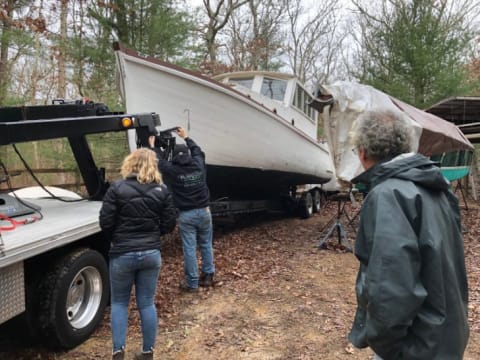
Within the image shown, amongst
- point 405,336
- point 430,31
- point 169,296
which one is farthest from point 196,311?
point 430,31

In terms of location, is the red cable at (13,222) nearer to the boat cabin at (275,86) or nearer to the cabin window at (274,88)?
the boat cabin at (275,86)

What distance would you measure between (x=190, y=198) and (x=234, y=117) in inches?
105

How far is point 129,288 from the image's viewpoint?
3.02 meters

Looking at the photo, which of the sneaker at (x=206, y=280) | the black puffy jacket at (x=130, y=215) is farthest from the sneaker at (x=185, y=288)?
the black puffy jacket at (x=130, y=215)

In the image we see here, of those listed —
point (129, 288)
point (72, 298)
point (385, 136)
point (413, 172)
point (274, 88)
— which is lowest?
point (72, 298)

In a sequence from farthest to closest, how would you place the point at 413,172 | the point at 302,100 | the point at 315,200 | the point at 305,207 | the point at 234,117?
the point at 315,200
the point at 305,207
the point at 302,100
the point at 234,117
the point at 413,172

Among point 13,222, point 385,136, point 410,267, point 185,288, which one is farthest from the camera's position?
point 185,288

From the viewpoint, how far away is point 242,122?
710 cm

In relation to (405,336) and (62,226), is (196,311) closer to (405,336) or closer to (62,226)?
(62,226)

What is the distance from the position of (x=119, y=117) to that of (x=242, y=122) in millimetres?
3447

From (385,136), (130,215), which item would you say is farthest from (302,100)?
(385,136)

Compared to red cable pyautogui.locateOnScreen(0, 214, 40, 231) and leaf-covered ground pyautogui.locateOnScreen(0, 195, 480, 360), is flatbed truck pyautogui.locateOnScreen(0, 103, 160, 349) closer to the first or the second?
red cable pyautogui.locateOnScreen(0, 214, 40, 231)

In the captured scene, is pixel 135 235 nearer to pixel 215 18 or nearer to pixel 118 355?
pixel 118 355

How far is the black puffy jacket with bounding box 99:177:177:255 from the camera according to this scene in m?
2.91
